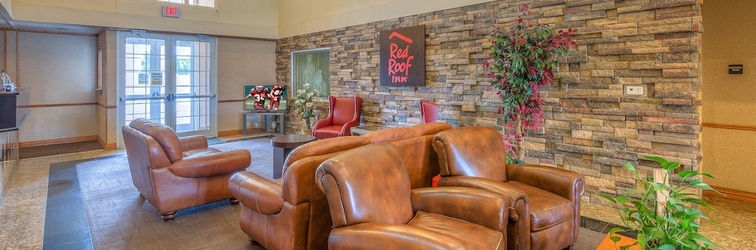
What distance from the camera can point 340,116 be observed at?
22.5 feet

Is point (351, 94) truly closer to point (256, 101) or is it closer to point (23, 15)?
point (256, 101)

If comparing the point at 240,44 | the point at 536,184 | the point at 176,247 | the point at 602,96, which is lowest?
the point at 176,247

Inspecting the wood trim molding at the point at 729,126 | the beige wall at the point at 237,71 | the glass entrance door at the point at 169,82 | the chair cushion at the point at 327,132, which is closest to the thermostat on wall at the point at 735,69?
the wood trim molding at the point at 729,126

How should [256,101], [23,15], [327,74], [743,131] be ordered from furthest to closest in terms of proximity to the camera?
[256,101] < [327,74] < [23,15] < [743,131]

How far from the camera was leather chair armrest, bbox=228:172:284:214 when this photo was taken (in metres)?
2.48

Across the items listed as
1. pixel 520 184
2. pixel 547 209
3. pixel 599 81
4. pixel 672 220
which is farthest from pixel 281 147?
pixel 672 220

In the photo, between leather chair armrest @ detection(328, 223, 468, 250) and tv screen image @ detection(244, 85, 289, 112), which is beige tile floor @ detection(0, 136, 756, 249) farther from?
tv screen image @ detection(244, 85, 289, 112)

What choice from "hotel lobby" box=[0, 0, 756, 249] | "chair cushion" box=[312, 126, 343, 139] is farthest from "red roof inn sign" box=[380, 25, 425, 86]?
"chair cushion" box=[312, 126, 343, 139]

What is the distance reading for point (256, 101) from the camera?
8.23 m

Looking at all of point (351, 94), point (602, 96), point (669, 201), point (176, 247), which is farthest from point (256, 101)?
point (669, 201)

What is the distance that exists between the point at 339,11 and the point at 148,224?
4904 millimetres

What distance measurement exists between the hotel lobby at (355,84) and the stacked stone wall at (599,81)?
0.01 meters

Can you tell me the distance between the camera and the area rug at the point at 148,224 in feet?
9.90

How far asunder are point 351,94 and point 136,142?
12.8ft
